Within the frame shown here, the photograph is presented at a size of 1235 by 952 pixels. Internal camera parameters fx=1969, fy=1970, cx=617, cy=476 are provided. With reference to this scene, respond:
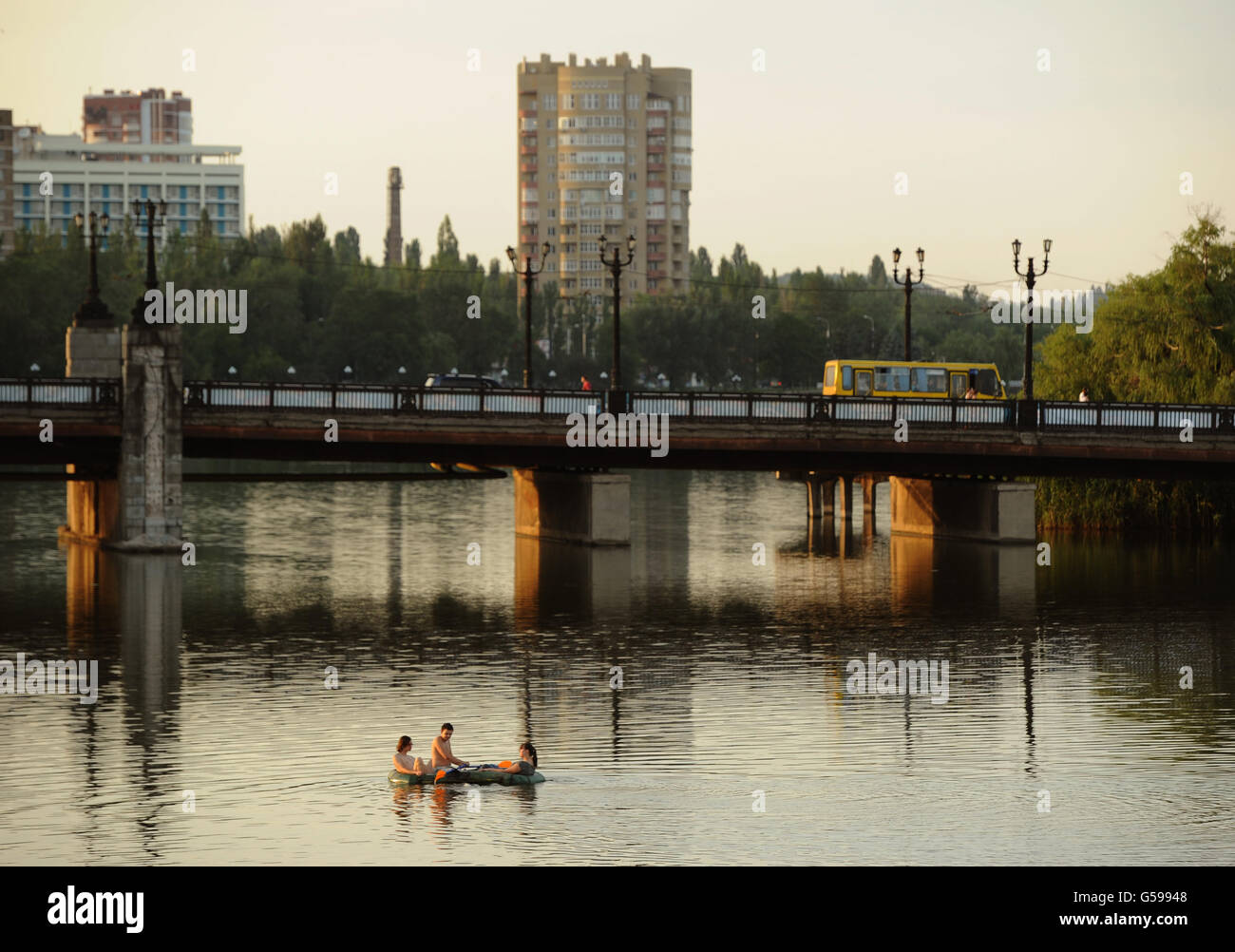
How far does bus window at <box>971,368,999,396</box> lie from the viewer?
77000 millimetres

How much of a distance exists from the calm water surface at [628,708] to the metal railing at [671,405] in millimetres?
4509

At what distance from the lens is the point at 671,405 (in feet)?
204

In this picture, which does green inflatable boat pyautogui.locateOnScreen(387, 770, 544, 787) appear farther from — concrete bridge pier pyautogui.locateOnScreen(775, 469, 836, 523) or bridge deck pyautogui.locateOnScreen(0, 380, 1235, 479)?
concrete bridge pier pyautogui.locateOnScreen(775, 469, 836, 523)

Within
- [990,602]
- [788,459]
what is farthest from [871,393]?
[990,602]

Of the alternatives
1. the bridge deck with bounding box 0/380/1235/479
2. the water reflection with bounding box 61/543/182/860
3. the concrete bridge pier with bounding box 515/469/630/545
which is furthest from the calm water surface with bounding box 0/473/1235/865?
the bridge deck with bounding box 0/380/1235/479

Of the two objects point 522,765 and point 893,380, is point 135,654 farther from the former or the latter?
point 893,380

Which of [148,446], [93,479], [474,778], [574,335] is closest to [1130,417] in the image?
[148,446]

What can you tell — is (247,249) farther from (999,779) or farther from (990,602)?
(999,779)

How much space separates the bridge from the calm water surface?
9.80ft

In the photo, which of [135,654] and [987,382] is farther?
[987,382]

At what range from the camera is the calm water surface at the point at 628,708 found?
78.2 feet

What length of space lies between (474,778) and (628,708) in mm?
6943

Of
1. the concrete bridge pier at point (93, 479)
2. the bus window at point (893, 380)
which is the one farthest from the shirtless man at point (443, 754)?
the bus window at point (893, 380)

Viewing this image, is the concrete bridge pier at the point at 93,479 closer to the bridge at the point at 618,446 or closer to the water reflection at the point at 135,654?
the bridge at the point at 618,446
